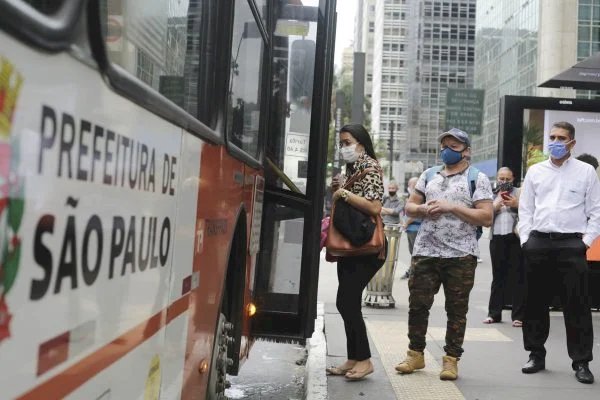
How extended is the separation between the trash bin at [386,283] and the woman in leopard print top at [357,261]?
3.35m

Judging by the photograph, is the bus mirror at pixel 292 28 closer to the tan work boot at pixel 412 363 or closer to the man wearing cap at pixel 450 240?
the man wearing cap at pixel 450 240

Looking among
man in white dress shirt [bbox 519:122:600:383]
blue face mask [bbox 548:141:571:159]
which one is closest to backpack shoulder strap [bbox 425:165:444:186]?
man in white dress shirt [bbox 519:122:600:383]

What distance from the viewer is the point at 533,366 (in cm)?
511

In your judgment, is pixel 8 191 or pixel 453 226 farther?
pixel 453 226

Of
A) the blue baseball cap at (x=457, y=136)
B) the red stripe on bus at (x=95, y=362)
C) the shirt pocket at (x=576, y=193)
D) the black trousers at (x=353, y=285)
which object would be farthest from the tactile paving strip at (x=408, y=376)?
the red stripe on bus at (x=95, y=362)

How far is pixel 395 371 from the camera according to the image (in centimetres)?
505

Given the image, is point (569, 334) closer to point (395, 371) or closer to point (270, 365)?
point (395, 371)

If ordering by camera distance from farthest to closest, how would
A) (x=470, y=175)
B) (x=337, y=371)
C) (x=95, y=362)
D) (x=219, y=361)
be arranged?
(x=337, y=371) < (x=470, y=175) < (x=219, y=361) < (x=95, y=362)

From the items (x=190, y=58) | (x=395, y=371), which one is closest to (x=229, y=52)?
(x=190, y=58)

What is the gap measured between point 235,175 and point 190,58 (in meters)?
0.92

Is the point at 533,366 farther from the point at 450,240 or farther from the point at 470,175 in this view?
the point at 470,175

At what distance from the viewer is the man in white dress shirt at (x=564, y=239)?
15.6ft

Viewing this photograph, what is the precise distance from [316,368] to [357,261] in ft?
3.61

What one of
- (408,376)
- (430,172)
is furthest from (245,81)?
(408,376)
